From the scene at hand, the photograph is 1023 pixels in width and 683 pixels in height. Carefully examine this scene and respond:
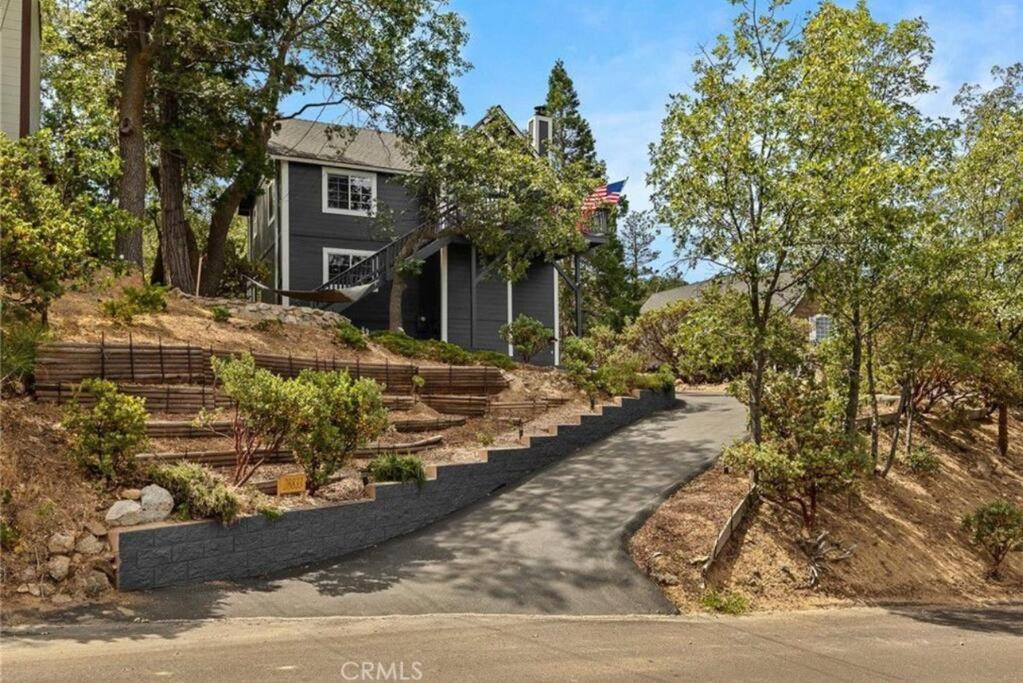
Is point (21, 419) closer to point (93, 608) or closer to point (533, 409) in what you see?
point (93, 608)

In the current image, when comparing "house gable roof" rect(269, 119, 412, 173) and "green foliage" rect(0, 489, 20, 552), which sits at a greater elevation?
"house gable roof" rect(269, 119, 412, 173)

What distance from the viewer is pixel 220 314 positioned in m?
14.1

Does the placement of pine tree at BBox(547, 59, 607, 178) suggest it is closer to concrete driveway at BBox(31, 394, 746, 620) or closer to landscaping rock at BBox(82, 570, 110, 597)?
concrete driveway at BBox(31, 394, 746, 620)

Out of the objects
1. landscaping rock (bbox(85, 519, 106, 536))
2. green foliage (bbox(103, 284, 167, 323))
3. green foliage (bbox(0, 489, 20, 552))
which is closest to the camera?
green foliage (bbox(0, 489, 20, 552))

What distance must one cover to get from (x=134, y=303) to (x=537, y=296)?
1460 centimetres

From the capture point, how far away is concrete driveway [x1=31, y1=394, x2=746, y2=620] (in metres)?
7.19

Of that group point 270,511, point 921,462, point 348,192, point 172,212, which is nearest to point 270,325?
point 172,212

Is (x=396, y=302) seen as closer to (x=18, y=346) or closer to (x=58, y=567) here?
(x=18, y=346)

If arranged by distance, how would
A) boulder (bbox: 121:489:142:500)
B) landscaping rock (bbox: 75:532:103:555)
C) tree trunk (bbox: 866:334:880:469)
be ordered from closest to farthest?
1. landscaping rock (bbox: 75:532:103:555)
2. boulder (bbox: 121:489:142:500)
3. tree trunk (bbox: 866:334:880:469)

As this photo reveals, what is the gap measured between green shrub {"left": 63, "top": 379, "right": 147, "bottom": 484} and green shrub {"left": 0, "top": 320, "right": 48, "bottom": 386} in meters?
0.68

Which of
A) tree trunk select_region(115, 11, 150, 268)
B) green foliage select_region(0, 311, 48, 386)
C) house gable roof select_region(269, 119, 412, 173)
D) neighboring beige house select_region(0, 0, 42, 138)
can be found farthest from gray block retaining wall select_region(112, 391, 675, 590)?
house gable roof select_region(269, 119, 412, 173)

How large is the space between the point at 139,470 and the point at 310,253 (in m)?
15.3

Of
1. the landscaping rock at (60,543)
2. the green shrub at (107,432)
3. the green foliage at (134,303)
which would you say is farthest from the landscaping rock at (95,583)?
the green foliage at (134,303)

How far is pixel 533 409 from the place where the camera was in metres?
14.8
